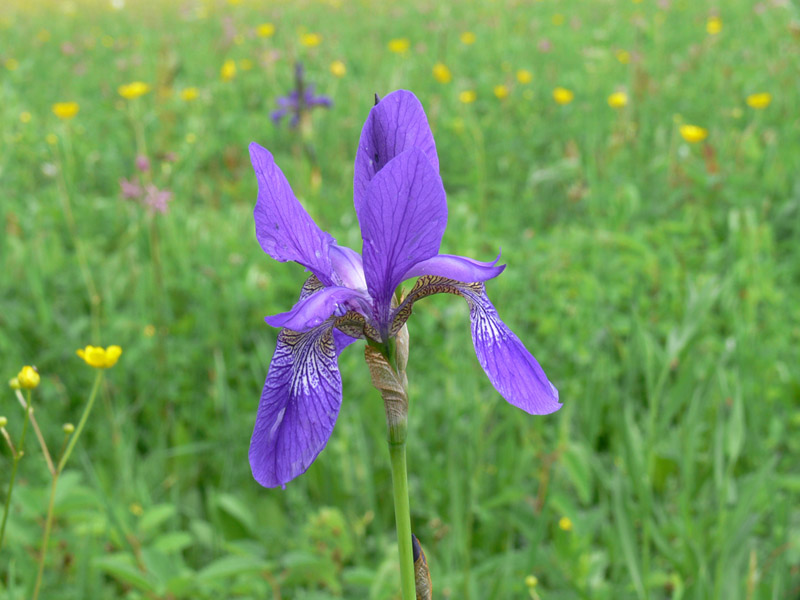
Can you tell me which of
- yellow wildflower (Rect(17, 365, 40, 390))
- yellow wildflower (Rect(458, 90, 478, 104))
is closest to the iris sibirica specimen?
yellow wildflower (Rect(17, 365, 40, 390))

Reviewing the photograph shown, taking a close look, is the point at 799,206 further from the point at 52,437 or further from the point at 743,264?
the point at 52,437

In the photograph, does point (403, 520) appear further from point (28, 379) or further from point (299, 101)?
point (299, 101)

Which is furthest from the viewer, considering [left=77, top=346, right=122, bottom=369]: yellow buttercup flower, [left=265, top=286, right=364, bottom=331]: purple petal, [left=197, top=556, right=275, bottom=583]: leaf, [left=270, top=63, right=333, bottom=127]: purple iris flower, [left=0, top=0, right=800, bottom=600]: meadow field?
[left=270, top=63, right=333, bottom=127]: purple iris flower

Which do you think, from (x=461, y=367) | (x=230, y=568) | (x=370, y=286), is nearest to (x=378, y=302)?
(x=370, y=286)

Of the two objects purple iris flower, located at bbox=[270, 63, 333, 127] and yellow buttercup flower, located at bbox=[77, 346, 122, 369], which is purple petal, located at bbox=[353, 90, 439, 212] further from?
purple iris flower, located at bbox=[270, 63, 333, 127]

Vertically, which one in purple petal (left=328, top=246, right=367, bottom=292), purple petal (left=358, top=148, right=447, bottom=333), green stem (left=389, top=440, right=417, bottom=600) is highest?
purple petal (left=358, top=148, right=447, bottom=333)

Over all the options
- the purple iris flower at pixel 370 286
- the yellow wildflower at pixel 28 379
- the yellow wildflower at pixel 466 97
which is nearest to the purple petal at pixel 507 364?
the purple iris flower at pixel 370 286
